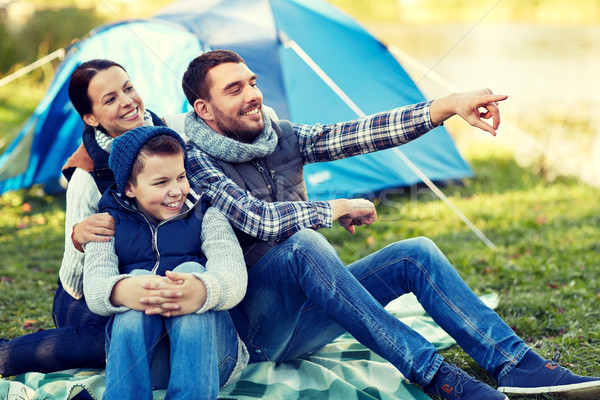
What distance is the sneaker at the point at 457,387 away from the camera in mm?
1993

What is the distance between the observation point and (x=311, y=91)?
4051mm

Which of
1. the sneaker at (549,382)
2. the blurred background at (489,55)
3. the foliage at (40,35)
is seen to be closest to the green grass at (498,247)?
the sneaker at (549,382)

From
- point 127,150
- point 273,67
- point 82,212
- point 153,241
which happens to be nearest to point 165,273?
point 153,241

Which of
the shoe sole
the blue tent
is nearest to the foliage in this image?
the blue tent

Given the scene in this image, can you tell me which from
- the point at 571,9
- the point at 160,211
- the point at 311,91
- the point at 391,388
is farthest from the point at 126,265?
the point at 571,9

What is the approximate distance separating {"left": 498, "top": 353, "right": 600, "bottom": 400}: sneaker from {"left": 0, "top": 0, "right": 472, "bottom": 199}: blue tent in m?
2.02

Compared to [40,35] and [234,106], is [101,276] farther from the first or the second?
[40,35]

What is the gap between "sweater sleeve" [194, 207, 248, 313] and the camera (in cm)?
193

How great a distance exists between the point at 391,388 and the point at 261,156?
90cm

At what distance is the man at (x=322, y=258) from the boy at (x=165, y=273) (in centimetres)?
→ 13

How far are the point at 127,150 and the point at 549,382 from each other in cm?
145

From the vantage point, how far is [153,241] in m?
2.09

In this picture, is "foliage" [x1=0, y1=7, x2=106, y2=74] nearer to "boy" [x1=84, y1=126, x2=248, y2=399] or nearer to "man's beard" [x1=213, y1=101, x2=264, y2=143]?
"man's beard" [x1=213, y1=101, x2=264, y2=143]

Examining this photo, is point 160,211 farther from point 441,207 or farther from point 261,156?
point 441,207
